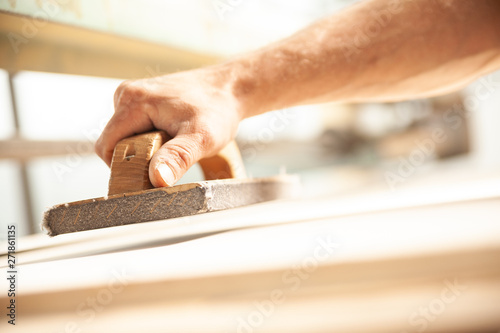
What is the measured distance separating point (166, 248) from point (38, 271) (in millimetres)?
183

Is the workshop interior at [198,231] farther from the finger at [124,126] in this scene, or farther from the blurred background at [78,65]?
the finger at [124,126]

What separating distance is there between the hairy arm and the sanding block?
0.22 ft

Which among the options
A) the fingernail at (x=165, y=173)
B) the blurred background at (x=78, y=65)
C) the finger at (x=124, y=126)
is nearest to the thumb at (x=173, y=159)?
the fingernail at (x=165, y=173)

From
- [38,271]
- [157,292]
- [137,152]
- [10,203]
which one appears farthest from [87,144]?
[157,292]

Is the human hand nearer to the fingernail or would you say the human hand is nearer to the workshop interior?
the fingernail

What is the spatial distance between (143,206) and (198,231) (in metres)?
0.15

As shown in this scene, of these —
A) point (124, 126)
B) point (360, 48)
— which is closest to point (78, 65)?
point (124, 126)

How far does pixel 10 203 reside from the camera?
148 centimetres

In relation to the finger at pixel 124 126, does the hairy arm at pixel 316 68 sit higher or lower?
higher

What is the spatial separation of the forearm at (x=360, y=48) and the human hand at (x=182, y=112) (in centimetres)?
5

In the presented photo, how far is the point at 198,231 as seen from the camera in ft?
2.79

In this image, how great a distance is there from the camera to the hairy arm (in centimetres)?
85

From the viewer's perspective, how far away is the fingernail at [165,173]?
743 mm

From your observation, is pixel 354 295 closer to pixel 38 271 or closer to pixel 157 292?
pixel 157 292
